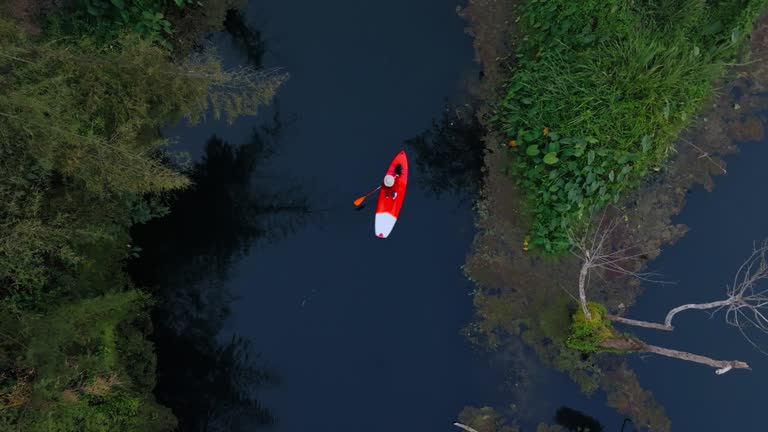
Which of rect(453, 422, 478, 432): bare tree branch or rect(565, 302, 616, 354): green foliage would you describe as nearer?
rect(565, 302, 616, 354): green foliage

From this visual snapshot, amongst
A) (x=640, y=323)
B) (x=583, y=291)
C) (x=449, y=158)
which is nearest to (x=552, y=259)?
(x=583, y=291)

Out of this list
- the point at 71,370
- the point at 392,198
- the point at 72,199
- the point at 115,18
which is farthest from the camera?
the point at 392,198

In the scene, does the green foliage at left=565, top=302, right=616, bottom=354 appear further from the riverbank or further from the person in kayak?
the person in kayak

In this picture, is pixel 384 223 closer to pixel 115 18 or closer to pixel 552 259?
pixel 552 259

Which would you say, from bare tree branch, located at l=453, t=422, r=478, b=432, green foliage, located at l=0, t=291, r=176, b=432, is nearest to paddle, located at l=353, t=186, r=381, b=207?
green foliage, located at l=0, t=291, r=176, b=432

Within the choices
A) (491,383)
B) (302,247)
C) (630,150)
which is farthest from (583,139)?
(302,247)

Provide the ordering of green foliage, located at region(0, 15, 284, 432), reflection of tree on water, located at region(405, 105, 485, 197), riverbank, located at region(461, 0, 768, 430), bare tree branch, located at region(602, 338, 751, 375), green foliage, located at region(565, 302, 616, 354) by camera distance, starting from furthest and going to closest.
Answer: reflection of tree on water, located at region(405, 105, 485, 197) → riverbank, located at region(461, 0, 768, 430) → green foliage, located at region(565, 302, 616, 354) → bare tree branch, located at region(602, 338, 751, 375) → green foliage, located at region(0, 15, 284, 432)

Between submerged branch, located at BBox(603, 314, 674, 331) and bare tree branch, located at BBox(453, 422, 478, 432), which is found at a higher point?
submerged branch, located at BBox(603, 314, 674, 331)
